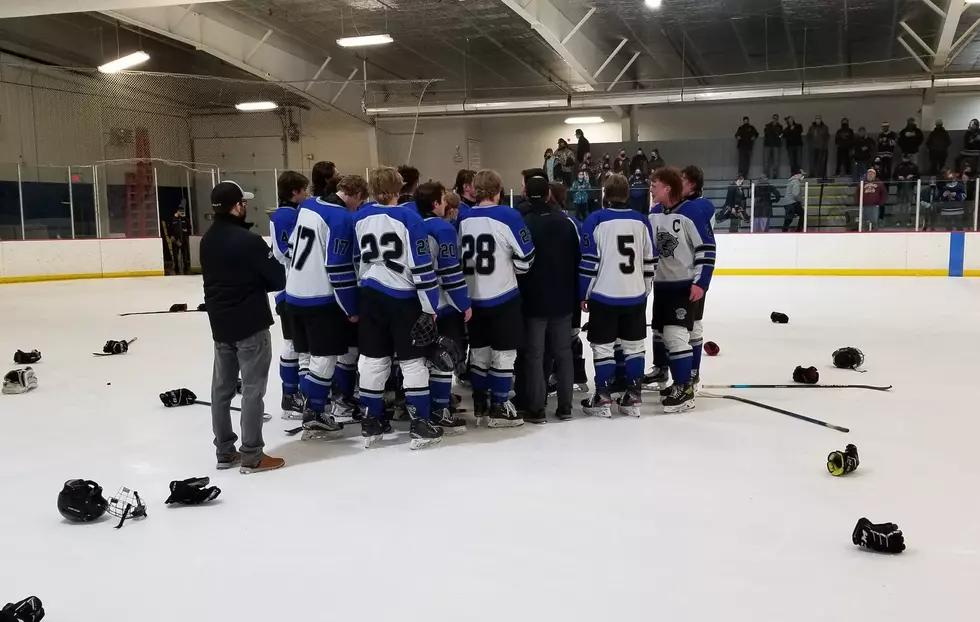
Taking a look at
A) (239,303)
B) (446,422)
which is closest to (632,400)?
(446,422)

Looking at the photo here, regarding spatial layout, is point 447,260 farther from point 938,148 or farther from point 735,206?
point 938,148

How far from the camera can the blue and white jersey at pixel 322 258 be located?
166 inches

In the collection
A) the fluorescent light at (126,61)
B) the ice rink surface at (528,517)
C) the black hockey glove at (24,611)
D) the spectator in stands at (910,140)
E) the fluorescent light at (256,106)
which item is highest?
the fluorescent light at (126,61)

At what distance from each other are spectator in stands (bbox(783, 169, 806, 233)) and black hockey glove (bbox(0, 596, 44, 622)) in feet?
44.2

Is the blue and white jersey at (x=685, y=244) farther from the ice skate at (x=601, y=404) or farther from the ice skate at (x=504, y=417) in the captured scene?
the ice skate at (x=504, y=417)

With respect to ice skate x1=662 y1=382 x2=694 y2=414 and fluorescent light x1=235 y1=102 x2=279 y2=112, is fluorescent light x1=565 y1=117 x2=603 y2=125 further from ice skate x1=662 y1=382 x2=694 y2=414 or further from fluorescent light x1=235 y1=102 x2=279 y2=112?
ice skate x1=662 y1=382 x2=694 y2=414

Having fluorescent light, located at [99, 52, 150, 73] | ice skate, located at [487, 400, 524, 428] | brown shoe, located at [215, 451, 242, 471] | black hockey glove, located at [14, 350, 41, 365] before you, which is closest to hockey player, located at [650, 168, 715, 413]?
ice skate, located at [487, 400, 524, 428]

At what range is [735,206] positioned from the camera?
1445 cm

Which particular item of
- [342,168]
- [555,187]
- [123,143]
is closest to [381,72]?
[342,168]

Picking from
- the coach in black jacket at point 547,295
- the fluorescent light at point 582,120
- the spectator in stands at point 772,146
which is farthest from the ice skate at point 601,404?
the fluorescent light at point 582,120

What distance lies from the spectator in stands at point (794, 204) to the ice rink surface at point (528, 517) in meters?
8.63

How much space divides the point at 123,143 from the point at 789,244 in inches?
512

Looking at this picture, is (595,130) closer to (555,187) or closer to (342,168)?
(342,168)

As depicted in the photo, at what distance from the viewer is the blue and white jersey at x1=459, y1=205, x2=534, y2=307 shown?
14.4ft
